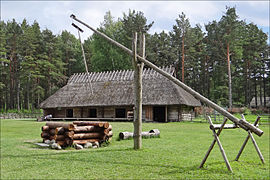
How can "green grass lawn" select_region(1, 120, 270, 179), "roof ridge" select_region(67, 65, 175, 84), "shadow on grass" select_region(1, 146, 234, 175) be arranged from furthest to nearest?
"roof ridge" select_region(67, 65, 175, 84)
"shadow on grass" select_region(1, 146, 234, 175)
"green grass lawn" select_region(1, 120, 270, 179)

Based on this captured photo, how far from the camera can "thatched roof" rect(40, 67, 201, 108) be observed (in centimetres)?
2648

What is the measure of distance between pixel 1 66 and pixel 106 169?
1961 inches

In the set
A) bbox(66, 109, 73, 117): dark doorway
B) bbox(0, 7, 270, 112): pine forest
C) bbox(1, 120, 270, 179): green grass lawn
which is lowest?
bbox(1, 120, 270, 179): green grass lawn

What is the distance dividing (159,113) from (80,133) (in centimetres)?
1888

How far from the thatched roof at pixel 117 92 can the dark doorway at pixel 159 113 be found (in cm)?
189

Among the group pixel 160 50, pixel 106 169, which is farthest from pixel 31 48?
pixel 106 169

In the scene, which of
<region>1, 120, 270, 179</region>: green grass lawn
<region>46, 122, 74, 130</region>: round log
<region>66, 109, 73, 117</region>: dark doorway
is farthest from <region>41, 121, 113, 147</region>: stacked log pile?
<region>66, 109, 73, 117</region>: dark doorway

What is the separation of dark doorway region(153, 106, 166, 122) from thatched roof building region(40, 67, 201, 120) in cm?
162

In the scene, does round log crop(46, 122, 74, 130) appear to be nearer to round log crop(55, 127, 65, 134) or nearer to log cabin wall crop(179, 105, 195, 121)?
round log crop(55, 127, 65, 134)

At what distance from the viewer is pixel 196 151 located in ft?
28.9

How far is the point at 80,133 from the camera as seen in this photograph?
9984mm

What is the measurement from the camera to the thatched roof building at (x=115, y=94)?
86.4 ft

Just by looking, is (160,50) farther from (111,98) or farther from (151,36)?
(111,98)

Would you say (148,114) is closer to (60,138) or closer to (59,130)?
(60,138)
